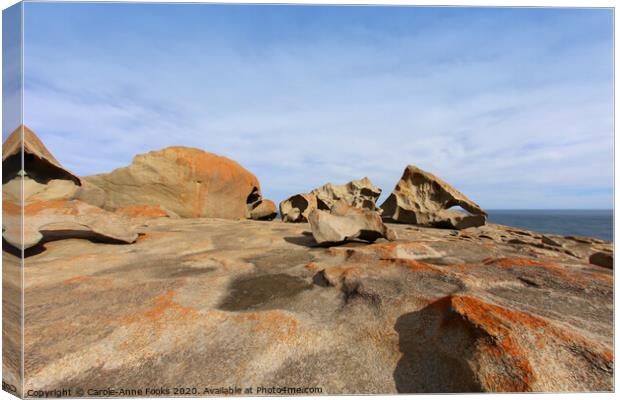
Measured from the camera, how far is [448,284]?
2754 mm

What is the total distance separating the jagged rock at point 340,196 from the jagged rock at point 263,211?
1.45 m

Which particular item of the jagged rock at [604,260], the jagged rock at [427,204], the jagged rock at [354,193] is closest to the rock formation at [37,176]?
the jagged rock at [604,260]

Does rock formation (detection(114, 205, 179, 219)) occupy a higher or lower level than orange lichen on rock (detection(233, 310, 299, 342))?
higher

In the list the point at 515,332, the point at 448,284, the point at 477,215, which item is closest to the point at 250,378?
the point at 515,332

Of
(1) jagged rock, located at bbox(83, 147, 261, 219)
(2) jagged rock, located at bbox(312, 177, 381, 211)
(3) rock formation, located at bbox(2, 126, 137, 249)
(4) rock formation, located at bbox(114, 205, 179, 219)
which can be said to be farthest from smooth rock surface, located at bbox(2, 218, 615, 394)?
(2) jagged rock, located at bbox(312, 177, 381, 211)

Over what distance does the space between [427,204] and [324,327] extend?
32.1 feet

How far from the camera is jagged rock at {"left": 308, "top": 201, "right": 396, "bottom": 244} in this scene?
5.00 meters

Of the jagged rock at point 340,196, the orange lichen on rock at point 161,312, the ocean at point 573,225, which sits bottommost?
the ocean at point 573,225

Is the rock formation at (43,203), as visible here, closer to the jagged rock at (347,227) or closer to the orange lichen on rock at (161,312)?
the orange lichen on rock at (161,312)

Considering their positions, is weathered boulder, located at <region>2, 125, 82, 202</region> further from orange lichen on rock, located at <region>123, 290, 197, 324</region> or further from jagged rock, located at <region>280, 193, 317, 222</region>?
jagged rock, located at <region>280, 193, 317, 222</region>

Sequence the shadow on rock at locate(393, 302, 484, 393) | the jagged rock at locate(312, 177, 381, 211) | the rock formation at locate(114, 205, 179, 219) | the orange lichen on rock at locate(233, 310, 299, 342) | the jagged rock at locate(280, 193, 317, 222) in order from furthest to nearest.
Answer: the jagged rock at locate(312, 177, 381, 211)
the jagged rock at locate(280, 193, 317, 222)
the rock formation at locate(114, 205, 179, 219)
the orange lichen on rock at locate(233, 310, 299, 342)
the shadow on rock at locate(393, 302, 484, 393)

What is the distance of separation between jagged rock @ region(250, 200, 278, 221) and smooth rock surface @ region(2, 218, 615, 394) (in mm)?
10955

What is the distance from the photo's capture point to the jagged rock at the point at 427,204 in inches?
390

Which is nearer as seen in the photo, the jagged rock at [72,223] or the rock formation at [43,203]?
the rock formation at [43,203]
